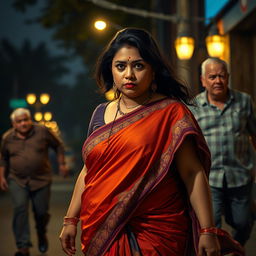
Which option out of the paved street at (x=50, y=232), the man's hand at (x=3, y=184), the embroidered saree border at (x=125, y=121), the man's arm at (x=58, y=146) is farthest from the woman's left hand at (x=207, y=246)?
the man's arm at (x=58, y=146)

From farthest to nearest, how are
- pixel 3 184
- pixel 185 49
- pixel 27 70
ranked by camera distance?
1. pixel 27 70
2. pixel 185 49
3. pixel 3 184

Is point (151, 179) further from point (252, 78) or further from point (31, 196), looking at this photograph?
point (252, 78)

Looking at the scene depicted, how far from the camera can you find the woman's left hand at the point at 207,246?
3828 mm

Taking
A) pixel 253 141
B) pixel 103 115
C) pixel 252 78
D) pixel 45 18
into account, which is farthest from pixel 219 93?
pixel 45 18

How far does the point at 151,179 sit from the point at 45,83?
99248mm

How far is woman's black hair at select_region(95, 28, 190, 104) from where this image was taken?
3.95m

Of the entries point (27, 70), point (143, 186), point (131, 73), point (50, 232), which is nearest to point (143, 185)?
point (143, 186)

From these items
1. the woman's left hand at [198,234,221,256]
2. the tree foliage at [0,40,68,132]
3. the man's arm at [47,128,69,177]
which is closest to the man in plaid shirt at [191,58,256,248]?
the woman's left hand at [198,234,221,256]

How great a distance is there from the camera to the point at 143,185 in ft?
12.8

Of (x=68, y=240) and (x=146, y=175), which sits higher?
(x=146, y=175)

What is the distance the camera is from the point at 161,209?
12.8 feet

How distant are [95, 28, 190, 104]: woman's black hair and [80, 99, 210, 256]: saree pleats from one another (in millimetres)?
121

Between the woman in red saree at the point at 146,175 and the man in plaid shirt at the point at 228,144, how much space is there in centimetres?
290

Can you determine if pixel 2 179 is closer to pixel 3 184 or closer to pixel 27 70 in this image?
pixel 3 184
